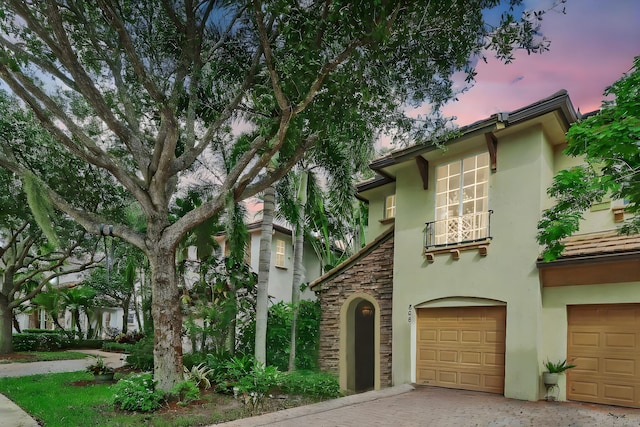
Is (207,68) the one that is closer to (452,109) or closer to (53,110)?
(53,110)

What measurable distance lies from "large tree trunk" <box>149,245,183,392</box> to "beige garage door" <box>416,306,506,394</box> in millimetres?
5841

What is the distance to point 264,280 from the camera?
1159cm

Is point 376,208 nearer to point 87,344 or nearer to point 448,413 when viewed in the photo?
point 448,413

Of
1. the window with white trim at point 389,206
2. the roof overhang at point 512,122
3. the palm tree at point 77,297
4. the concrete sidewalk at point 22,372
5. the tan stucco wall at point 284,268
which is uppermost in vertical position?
the roof overhang at point 512,122

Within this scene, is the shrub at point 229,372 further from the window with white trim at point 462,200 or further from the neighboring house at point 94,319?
the neighboring house at point 94,319

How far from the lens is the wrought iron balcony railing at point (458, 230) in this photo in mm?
10031

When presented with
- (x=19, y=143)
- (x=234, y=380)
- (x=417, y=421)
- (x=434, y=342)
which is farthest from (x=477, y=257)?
(x=19, y=143)

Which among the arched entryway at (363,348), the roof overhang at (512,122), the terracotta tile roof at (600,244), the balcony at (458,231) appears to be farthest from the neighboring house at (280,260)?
the terracotta tile roof at (600,244)

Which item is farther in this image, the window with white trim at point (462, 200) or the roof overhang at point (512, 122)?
the window with white trim at point (462, 200)

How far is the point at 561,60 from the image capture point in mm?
7801

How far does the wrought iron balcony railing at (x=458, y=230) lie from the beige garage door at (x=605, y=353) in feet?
7.81

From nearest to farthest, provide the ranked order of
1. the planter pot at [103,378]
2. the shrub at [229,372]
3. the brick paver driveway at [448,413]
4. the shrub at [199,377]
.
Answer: the brick paver driveway at [448,413], the shrub at [229,372], the shrub at [199,377], the planter pot at [103,378]

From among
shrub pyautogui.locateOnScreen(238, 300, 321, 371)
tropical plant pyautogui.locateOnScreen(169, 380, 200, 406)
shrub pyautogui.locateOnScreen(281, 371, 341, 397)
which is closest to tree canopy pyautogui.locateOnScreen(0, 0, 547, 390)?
tropical plant pyautogui.locateOnScreen(169, 380, 200, 406)

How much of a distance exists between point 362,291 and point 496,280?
4046 mm
